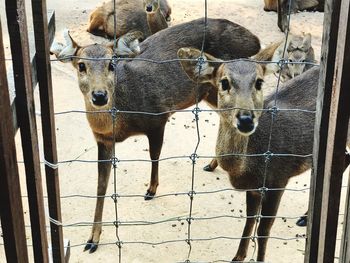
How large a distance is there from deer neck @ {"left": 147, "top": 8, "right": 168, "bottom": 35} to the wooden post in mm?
5379

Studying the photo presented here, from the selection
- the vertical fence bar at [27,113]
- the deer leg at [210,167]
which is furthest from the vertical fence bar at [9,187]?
the deer leg at [210,167]

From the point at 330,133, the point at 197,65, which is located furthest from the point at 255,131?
the point at 330,133

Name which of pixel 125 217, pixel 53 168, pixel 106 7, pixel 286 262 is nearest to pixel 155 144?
pixel 125 217

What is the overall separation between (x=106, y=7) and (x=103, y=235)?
14.3 feet

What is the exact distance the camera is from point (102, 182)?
4.88 metres

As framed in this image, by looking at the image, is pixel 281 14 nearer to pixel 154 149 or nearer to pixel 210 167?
pixel 210 167

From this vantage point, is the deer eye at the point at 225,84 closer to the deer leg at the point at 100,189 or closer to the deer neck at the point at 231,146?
the deer neck at the point at 231,146

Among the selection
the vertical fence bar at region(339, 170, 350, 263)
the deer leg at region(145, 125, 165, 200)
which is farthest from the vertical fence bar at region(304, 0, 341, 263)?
the deer leg at region(145, 125, 165, 200)

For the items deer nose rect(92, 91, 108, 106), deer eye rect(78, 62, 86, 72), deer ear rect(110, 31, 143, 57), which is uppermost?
deer ear rect(110, 31, 143, 57)

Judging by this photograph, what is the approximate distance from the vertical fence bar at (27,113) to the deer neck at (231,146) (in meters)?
1.74

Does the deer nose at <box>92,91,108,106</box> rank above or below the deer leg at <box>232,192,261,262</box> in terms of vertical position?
above

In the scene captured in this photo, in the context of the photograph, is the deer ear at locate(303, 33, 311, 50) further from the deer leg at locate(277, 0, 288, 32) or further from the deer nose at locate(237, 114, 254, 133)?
the deer nose at locate(237, 114, 254, 133)

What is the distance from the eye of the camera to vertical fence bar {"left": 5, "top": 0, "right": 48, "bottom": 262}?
246cm

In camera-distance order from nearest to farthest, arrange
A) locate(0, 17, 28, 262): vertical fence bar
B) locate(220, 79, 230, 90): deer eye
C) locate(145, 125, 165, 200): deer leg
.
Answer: locate(0, 17, 28, 262): vertical fence bar < locate(220, 79, 230, 90): deer eye < locate(145, 125, 165, 200): deer leg
